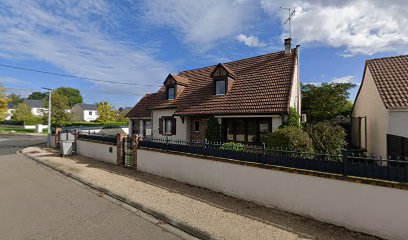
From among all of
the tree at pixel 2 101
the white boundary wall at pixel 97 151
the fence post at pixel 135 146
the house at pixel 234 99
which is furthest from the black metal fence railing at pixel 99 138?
the tree at pixel 2 101

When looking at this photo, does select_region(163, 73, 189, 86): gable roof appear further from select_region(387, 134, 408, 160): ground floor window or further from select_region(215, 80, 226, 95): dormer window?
select_region(387, 134, 408, 160): ground floor window

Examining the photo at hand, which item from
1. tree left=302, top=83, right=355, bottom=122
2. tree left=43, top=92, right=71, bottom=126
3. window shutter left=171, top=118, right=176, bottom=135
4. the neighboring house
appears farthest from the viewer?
the neighboring house

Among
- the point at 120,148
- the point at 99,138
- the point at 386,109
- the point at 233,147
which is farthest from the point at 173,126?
the point at 386,109

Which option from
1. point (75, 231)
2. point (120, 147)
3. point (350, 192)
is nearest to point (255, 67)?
point (120, 147)

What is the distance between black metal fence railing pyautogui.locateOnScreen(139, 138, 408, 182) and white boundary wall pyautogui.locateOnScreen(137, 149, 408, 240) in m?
0.24

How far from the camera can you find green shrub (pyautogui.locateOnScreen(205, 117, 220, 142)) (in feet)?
50.2

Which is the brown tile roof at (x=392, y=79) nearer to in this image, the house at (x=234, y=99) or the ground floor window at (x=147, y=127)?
the house at (x=234, y=99)

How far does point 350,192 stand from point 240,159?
3.11 meters

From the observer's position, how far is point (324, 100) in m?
27.2

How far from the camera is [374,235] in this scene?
203 inches

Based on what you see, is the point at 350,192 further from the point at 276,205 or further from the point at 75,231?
the point at 75,231

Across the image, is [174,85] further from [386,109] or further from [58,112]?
[58,112]

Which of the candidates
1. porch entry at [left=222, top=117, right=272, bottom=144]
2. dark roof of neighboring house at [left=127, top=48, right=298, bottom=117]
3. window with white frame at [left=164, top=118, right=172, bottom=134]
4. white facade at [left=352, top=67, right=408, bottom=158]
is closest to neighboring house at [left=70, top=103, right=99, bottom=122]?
window with white frame at [left=164, top=118, right=172, bottom=134]

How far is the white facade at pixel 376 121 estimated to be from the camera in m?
10.2
